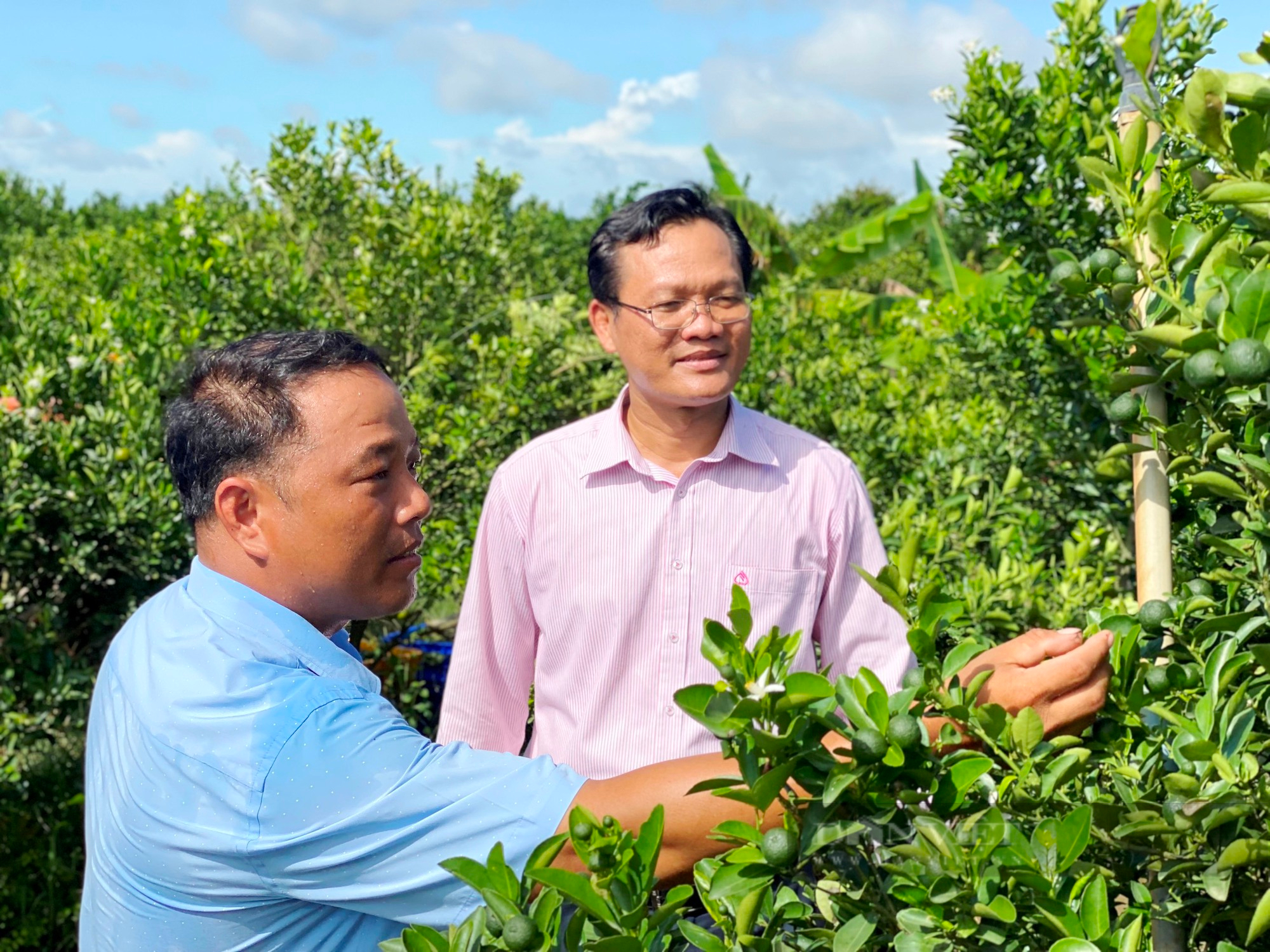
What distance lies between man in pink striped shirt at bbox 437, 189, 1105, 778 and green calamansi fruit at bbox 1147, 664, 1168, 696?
1.03 meters

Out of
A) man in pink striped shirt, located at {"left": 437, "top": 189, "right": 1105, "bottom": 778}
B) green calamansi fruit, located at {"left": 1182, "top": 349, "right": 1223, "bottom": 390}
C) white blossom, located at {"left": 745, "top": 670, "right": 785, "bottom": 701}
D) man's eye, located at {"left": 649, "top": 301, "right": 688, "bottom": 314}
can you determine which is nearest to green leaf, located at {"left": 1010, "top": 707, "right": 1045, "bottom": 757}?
white blossom, located at {"left": 745, "top": 670, "right": 785, "bottom": 701}

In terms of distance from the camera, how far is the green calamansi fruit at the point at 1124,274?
1319 millimetres

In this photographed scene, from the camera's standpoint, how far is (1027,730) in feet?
3.69

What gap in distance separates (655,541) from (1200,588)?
120 centimetres

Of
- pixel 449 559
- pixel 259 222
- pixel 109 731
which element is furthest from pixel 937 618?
pixel 259 222

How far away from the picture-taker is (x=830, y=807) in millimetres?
1079

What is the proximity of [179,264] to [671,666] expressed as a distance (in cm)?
319

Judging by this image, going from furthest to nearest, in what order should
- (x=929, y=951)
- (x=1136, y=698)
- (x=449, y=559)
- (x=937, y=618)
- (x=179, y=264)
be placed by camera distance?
(x=179, y=264), (x=449, y=559), (x=1136, y=698), (x=937, y=618), (x=929, y=951)

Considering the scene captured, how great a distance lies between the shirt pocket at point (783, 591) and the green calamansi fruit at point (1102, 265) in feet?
3.58

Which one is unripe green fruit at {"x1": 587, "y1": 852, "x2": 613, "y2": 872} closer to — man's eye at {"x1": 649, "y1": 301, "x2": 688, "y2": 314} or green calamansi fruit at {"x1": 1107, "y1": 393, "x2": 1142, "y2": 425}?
green calamansi fruit at {"x1": 1107, "y1": 393, "x2": 1142, "y2": 425}

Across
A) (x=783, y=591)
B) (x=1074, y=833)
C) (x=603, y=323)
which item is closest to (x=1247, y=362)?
(x=1074, y=833)

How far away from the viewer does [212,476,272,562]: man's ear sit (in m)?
1.50

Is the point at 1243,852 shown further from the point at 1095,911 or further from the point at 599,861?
the point at 599,861

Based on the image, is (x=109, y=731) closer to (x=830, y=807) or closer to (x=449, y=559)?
(x=830, y=807)
